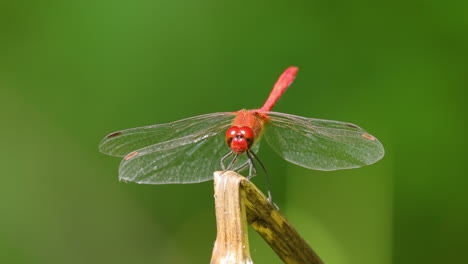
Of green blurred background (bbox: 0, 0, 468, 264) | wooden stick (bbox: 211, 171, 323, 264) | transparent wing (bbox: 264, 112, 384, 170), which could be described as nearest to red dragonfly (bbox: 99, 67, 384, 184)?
transparent wing (bbox: 264, 112, 384, 170)

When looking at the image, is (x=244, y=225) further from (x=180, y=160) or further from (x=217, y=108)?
(x=217, y=108)

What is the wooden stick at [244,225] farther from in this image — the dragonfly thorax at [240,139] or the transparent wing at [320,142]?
the transparent wing at [320,142]

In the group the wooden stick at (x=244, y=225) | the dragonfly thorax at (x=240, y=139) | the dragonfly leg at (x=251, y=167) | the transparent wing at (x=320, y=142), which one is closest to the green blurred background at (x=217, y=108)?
the transparent wing at (x=320, y=142)

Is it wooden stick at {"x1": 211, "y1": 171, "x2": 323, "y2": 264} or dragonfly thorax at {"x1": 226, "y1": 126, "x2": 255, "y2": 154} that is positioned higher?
dragonfly thorax at {"x1": 226, "y1": 126, "x2": 255, "y2": 154}

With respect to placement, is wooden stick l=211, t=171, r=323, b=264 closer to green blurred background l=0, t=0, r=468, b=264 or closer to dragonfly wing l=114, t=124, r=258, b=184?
dragonfly wing l=114, t=124, r=258, b=184

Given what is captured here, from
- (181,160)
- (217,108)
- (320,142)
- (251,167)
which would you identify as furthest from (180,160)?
(217,108)

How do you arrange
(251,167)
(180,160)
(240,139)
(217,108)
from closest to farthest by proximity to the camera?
(240,139) < (251,167) < (180,160) < (217,108)

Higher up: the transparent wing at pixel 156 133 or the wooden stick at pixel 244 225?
the transparent wing at pixel 156 133
